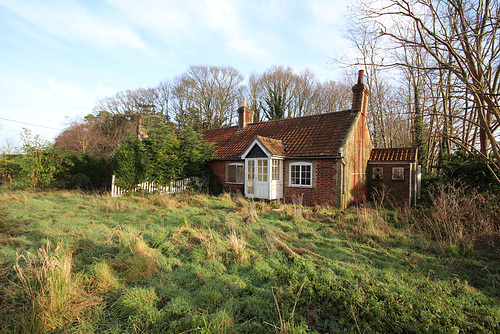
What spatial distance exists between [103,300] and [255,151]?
11.0m

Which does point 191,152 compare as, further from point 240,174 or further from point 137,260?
point 137,260

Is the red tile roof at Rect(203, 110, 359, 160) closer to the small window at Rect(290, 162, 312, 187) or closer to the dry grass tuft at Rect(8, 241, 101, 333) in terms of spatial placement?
the small window at Rect(290, 162, 312, 187)

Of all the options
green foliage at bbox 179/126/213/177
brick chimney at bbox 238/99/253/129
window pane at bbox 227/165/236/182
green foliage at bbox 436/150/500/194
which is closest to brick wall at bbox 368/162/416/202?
green foliage at bbox 436/150/500/194

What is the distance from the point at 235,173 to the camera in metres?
17.2

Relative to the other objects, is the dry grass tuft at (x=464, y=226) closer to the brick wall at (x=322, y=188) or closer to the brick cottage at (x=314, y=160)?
the brick wall at (x=322, y=188)

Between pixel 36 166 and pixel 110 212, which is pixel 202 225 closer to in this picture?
pixel 110 212

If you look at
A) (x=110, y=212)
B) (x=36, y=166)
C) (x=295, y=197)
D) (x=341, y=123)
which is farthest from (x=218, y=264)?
(x=36, y=166)

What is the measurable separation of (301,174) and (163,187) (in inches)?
344

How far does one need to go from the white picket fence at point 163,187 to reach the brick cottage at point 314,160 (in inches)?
93.8

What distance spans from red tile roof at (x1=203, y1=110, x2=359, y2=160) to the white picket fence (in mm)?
2360

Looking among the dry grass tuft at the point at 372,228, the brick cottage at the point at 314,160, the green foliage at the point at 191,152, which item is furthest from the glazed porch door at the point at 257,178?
the dry grass tuft at the point at 372,228

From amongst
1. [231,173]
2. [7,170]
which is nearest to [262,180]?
[231,173]

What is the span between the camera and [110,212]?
1005cm

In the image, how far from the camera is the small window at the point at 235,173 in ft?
54.7
